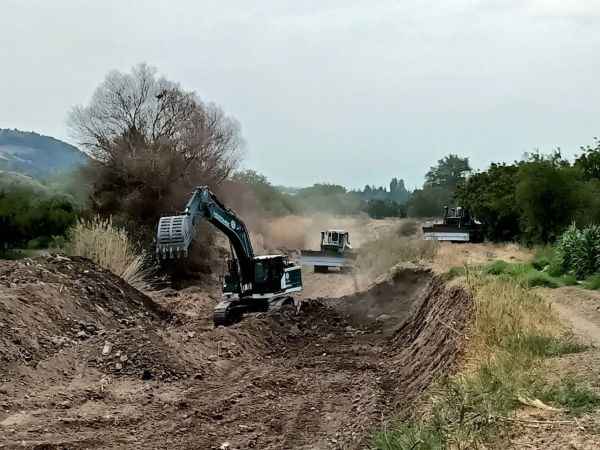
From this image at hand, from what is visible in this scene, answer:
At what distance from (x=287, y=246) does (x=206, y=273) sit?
20.6 m

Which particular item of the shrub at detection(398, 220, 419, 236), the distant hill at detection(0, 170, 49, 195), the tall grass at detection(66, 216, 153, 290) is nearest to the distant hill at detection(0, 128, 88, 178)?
the distant hill at detection(0, 170, 49, 195)

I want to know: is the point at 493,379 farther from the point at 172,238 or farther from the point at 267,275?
the point at 267,275

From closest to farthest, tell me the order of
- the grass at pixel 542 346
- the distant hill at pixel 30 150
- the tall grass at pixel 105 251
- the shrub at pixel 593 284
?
the grass at pixel 542 346, the shrub at pixel 593 284, the tall grass at pixel 105 251, the distant hill at pixel 30 150

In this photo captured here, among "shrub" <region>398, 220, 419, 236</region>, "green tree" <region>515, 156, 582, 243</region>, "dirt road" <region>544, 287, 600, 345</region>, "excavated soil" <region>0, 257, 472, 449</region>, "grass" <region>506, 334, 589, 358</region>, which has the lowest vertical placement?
"excavated soil" <region>0, 257, 472, 449</region>

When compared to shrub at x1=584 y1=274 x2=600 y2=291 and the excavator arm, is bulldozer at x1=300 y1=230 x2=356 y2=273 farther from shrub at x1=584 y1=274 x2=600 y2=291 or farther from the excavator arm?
shrub at x1=584 y1=274 x2=600 y2=291

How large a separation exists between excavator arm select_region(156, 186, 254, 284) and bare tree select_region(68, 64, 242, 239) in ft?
47.2

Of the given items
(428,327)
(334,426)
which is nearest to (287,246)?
(428,327)

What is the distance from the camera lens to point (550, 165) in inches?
1460

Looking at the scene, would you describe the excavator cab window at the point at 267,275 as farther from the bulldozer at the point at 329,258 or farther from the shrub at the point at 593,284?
the bulldozer at the point at 329,258

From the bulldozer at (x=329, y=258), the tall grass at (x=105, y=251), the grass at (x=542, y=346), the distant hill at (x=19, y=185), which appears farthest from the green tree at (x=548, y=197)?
the distant hill at (x=19, y=185)

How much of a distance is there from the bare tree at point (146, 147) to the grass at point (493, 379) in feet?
80.1

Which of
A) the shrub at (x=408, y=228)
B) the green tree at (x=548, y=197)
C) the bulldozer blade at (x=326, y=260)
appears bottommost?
the bulldozer blade at (x=326, y=260)

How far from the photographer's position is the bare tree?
34.5m

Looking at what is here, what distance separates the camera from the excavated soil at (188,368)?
9.91 m
